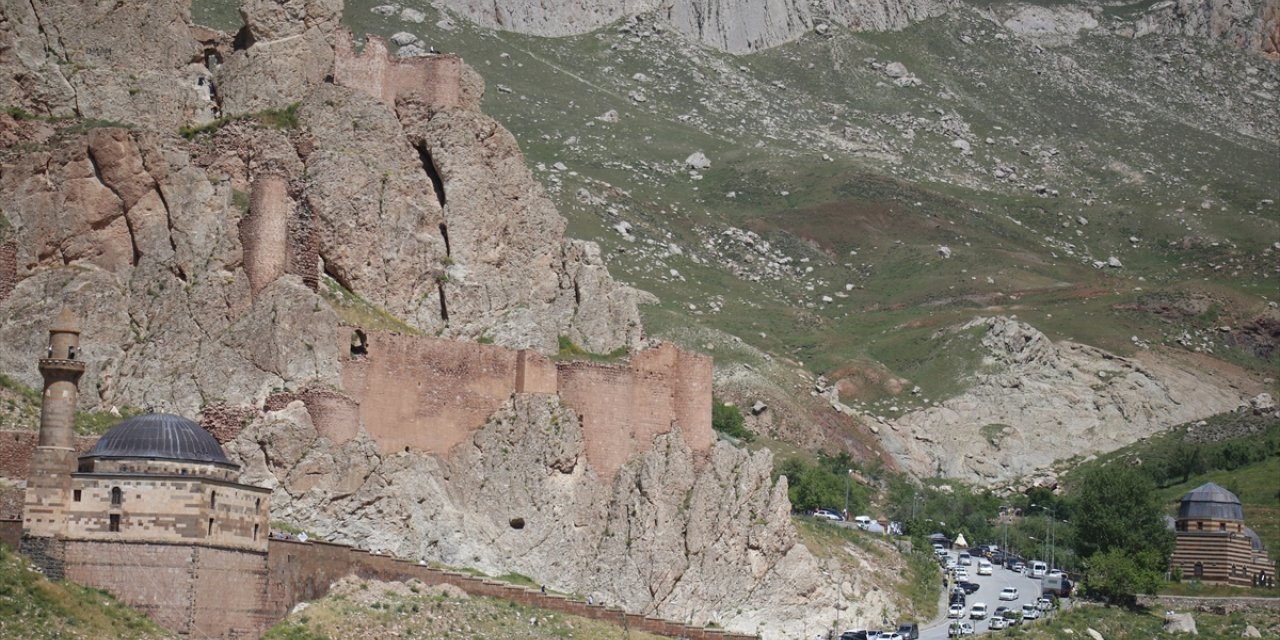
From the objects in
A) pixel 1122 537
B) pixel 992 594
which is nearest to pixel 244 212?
pixel 992 594

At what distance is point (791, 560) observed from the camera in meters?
87.7

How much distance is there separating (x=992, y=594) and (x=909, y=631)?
13.8 metres

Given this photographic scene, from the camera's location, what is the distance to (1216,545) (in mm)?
116438

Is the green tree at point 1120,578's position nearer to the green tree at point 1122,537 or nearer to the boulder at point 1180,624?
the green tree at point 1122,537

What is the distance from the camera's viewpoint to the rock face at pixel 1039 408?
153750 mm

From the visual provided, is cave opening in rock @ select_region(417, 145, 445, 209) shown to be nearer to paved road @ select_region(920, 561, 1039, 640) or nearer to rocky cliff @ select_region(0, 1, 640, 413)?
rocky cliff @ select_region(0, 1, 640, 413)

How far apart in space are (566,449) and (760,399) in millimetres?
63154

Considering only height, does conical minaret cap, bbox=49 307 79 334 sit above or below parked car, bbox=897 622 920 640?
above

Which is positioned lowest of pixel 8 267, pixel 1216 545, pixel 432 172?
pixel 1216 545

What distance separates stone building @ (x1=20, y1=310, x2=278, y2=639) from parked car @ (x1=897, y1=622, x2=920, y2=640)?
31718 millimetres

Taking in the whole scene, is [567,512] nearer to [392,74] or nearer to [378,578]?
[378,578]

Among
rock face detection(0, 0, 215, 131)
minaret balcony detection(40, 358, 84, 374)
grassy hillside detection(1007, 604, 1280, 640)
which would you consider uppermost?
rock face detection(0, 0, 215, 131)

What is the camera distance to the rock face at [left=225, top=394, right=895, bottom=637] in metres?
76.4

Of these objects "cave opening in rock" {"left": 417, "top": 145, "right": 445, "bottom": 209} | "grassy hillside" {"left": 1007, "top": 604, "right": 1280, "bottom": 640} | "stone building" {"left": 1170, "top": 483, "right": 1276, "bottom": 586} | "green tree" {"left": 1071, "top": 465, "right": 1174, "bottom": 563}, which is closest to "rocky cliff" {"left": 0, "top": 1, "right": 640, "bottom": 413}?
"cave opening in rock" {"left": 417, "top": 145, "right": 445, "bottom": 209}
